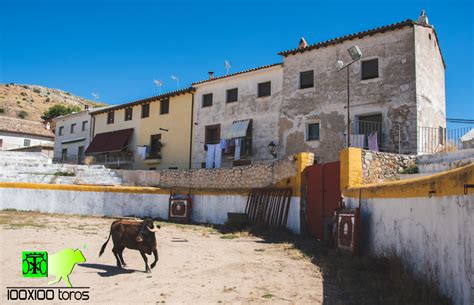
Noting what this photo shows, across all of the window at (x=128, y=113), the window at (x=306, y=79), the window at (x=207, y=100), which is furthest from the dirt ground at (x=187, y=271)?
the window at (x=128, y=113)

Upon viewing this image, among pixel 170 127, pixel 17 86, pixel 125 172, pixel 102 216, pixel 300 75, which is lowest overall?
pixel 102 216

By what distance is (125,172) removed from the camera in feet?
87.4

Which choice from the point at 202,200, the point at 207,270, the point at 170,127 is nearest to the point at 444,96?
the point at 202,200

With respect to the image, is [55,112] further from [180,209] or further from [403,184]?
[403,184]

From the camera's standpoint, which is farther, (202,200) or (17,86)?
(17,86)

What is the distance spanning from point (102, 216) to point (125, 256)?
12224 millimetres

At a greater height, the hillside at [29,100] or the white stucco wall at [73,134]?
the hillside at [29,100]

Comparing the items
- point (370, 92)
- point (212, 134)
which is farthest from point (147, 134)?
point (370, 92)

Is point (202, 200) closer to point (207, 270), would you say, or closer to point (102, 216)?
point (102, 216)

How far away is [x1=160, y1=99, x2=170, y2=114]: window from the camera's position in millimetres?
30766

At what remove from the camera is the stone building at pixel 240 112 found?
79.7 feet

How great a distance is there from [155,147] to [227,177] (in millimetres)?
12351

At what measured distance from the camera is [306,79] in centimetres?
2280

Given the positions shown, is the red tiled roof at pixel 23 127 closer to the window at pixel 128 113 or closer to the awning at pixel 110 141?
the awning at pixel 110 141
